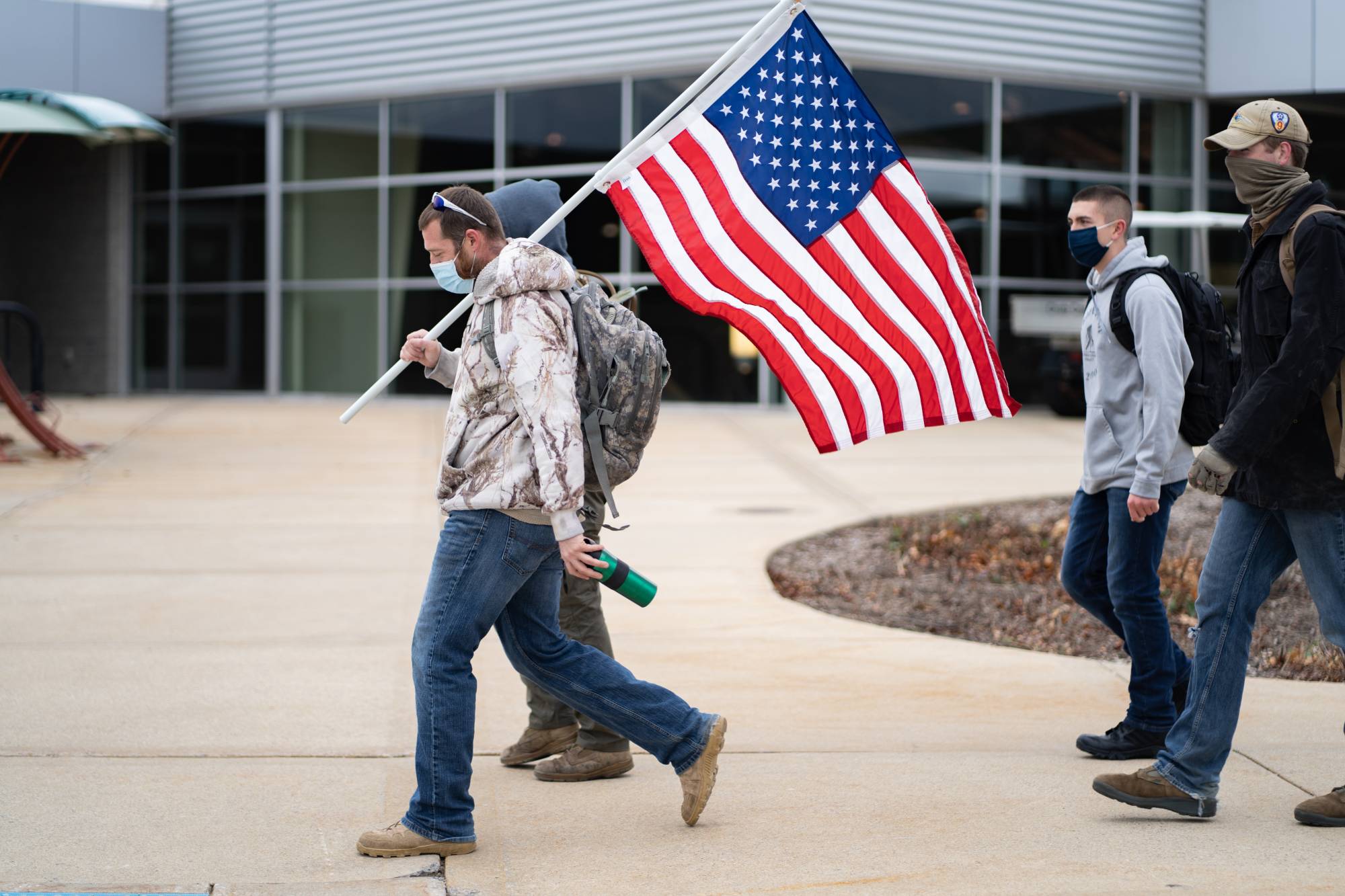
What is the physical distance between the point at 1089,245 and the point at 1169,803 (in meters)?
1.80

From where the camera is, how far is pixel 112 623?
6.87 m

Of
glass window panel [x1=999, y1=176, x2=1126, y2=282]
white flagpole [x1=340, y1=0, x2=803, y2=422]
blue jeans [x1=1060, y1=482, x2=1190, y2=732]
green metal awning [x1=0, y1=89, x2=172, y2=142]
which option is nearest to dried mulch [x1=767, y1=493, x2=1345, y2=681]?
blue jeans [x1=1060, y1=482, x2=1190, y2=732]

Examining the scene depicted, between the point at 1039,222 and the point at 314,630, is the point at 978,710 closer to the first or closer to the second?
the point at 314,630

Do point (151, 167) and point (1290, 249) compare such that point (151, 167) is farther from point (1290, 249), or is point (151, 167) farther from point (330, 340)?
point (1290, 249)

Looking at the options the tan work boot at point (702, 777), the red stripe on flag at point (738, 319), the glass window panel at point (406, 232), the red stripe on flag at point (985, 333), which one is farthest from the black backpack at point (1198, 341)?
the glass window panel at point (406, 232)

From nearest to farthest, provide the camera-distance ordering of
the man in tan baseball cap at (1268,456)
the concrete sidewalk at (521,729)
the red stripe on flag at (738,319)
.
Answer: the concrete sidewalk at (521,729)
the man in tan baseball cap at (1268,456)
the red stripe on flag at (738,319)

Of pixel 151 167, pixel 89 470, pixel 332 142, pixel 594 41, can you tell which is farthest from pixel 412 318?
pixel 89 470

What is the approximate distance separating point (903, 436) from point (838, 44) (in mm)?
5361

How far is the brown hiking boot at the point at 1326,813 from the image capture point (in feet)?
13.4

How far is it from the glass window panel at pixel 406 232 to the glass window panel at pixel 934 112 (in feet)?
20.5

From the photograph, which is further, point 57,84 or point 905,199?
point 57,84

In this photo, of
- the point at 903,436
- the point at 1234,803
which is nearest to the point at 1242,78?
Answer: the point at 903,436

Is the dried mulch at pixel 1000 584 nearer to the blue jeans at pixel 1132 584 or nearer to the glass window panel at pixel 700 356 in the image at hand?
the blue jeans at pixel 1132 584

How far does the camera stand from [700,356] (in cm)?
1978
